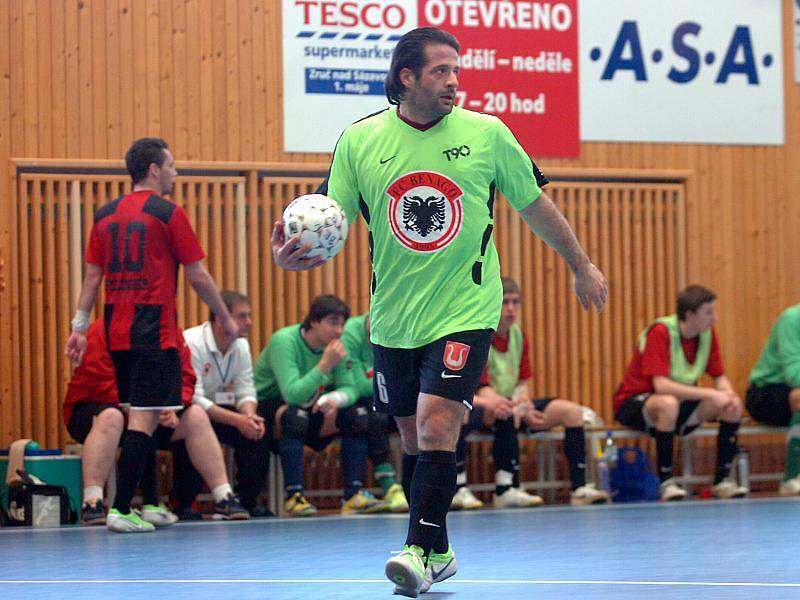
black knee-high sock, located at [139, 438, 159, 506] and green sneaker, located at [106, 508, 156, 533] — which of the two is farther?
black knee-high sock, located at [139, 438, 159, 506]

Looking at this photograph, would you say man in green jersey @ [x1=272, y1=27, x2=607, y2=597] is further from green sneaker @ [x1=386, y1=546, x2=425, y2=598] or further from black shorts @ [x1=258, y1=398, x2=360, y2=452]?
black shorts @ [x1=258, y1=398, x2=360, y2=452]

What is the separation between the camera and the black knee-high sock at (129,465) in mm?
7141

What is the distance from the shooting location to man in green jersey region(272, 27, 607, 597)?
4.40 m

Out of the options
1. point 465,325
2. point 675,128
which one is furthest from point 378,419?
point 465,325

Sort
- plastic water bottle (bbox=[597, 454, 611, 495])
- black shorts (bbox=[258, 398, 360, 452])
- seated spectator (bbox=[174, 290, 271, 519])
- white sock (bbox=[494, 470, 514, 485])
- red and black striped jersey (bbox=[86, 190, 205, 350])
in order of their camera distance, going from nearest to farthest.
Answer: red and black striped jersey (bbox=[86, 190, 205, 350]) < seated spectator (bbox=[174, 290, 271, 519]) < black shorts (bbox=[258, 398, 360, 452]) < white sock (bbox=[494, 470, 514, 485]) < plastic water bottle (bbox=[597, 454, 611, 495])

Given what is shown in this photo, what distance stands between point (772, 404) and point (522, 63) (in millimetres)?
3195

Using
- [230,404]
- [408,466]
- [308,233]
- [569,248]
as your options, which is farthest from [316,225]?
[230,404]

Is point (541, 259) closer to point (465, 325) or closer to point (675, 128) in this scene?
point (675, 128)

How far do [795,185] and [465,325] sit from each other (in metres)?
7.77

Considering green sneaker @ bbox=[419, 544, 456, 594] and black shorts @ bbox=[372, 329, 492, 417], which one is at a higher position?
black shorts @ bbox=[372, 329, 492, 417]

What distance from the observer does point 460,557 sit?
569 centimetres

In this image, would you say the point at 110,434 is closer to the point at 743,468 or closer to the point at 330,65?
the point at 330,65

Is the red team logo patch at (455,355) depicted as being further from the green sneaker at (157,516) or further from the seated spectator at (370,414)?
the seated spectator at (370,414)

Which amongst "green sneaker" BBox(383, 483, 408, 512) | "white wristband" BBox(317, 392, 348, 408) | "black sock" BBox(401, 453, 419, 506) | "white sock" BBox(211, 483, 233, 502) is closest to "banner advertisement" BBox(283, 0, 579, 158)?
"white wristband" BBox(317, 392, 348, 408)
